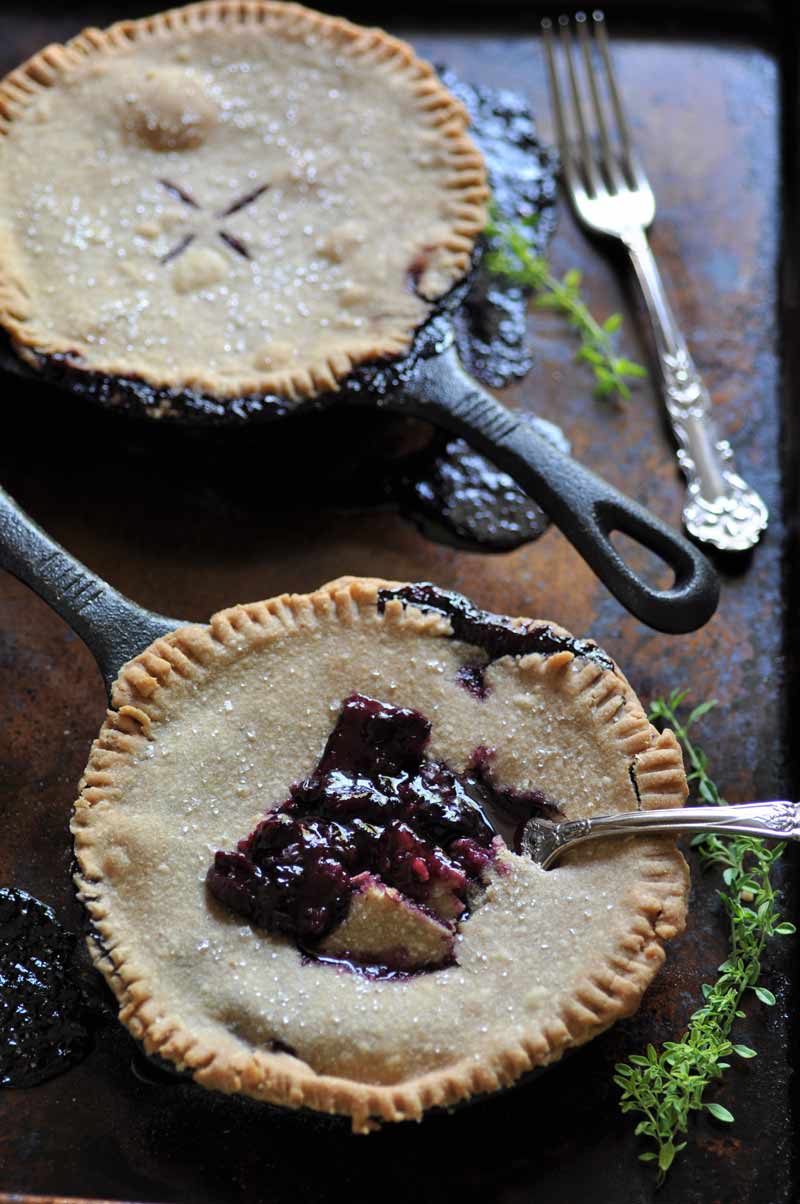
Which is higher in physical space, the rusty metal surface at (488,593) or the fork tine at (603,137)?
the fork tine at (603,137)

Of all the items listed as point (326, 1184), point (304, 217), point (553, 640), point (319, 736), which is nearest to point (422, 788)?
point (319, 736)

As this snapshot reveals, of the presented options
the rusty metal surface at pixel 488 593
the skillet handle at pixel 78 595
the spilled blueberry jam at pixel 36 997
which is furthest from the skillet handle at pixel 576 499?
the spilled blueberry jam at pixel 36 997

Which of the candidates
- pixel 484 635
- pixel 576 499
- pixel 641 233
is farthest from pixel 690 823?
pixel 641 233

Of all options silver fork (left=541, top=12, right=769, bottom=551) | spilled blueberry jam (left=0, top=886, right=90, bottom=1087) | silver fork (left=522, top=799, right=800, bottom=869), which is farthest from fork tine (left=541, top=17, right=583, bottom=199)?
spilled blueberry jam (left=0, top=886, right=90, bottom=1087)

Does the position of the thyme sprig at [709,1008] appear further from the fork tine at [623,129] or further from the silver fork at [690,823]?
the fork tine at [623,129]

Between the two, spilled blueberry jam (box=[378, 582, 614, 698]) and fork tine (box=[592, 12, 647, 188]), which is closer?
spilled blueberry jam (box=[378, 582, 614, 698])

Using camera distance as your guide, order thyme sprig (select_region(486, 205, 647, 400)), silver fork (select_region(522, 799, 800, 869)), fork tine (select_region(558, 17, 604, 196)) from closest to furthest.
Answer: silver fork (select_region(522, 799, 800, 869))
thyme sprig (select_region(486, 205, 647, 400))
fork tine (select_region(558, 17, 604, 196))

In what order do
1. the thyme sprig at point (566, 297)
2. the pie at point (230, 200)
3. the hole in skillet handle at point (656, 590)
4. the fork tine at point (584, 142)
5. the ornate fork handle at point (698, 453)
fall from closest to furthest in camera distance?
the hole in skillet handle at point (656, 590), the pie at point (230, 200), the ornate fork handle at point (698, 453), the thyme sprig at point (566, 297), the fork tine at point (584, 142)

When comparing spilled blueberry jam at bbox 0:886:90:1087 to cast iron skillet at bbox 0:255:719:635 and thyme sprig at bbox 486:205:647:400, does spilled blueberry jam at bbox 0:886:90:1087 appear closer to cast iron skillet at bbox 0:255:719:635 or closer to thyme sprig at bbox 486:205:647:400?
cast iron skillet at bbox 0:255:719:635
